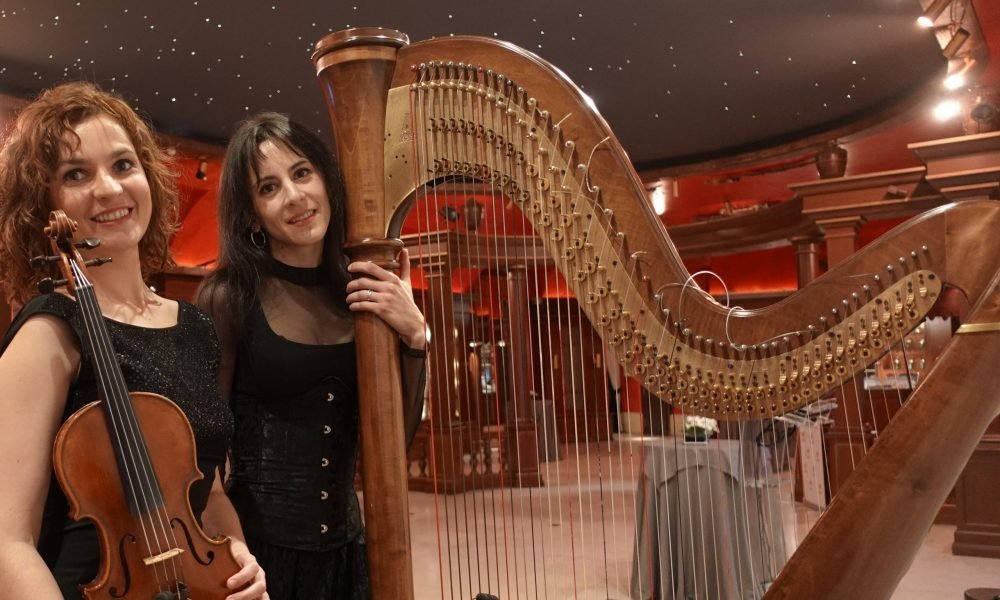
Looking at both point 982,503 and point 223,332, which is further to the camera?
A: point 982,503

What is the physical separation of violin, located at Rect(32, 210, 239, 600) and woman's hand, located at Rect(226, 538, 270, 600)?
0.01 metres

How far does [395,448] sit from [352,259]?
0.37 m

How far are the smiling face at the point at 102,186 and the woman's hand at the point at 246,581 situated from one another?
0.53 metres

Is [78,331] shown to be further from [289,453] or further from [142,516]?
[289,453]

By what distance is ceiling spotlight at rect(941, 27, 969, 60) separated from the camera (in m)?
5.38

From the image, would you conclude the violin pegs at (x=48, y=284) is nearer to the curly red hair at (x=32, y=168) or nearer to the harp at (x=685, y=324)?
the curly red hair at (x=32, y=168)

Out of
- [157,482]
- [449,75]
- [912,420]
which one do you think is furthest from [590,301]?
[157,482]

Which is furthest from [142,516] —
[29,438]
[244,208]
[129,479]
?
[244,208]

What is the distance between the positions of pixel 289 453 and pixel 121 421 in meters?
0.57


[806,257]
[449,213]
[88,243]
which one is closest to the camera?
[88,243]

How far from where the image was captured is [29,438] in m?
1.10

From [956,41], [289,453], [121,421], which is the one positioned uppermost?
[956,41]

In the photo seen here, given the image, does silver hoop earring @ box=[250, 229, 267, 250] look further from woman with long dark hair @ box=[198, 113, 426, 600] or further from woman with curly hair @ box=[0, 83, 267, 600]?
woman with curly hair @ box=[0, 83, 267, 600]

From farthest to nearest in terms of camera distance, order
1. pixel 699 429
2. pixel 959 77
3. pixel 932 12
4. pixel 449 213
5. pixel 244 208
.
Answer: pixel 959 77 < pixel 932 12 < pixel 699 429 < pixel 449 213 < pixel 244 208
